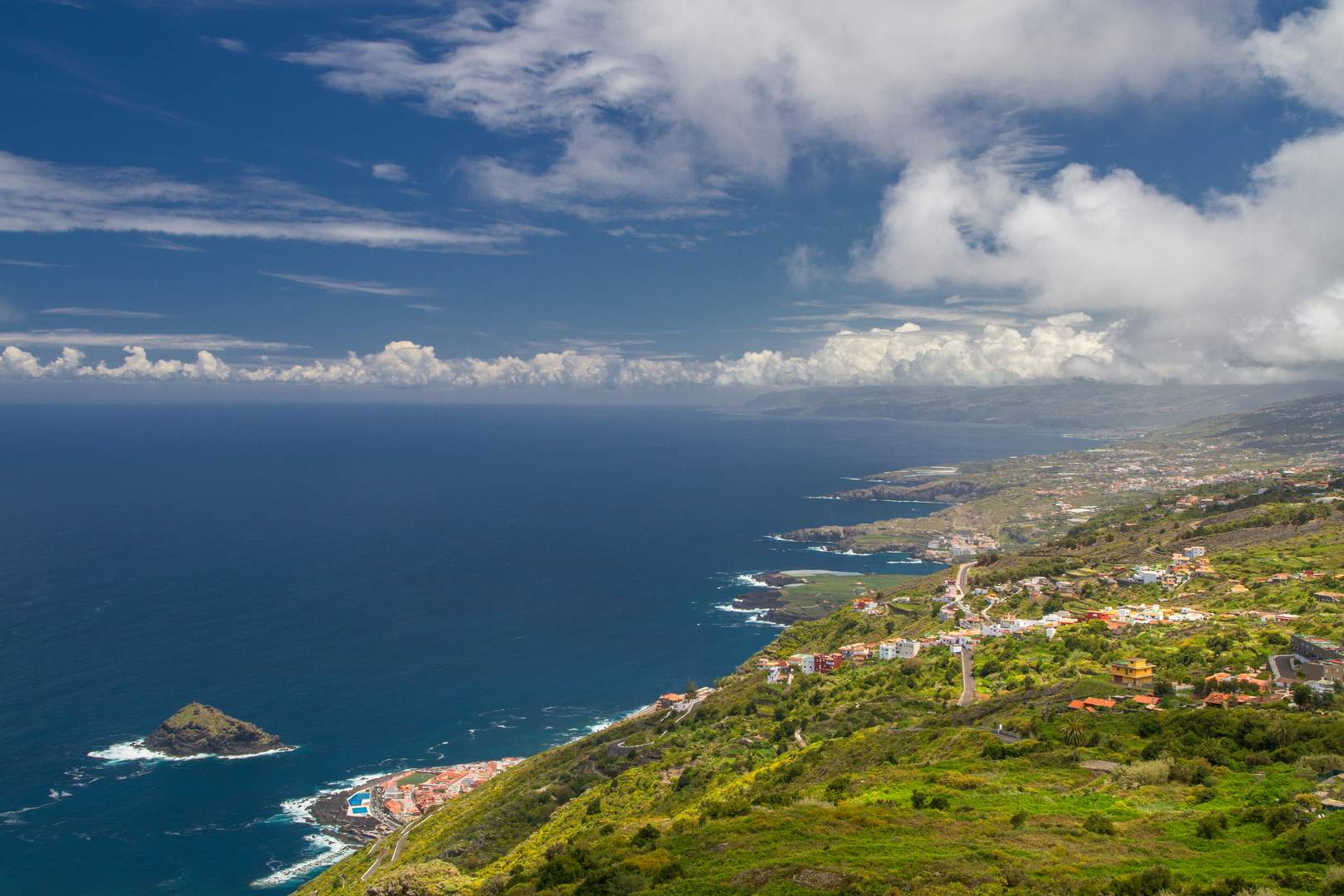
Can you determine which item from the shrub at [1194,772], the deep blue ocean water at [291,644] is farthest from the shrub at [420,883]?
the deep blue ocean water at [291,644]

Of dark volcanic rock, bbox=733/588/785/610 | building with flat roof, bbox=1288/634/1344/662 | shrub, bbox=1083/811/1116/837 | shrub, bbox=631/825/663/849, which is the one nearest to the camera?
shrub, bbox=1083/811/1116/837

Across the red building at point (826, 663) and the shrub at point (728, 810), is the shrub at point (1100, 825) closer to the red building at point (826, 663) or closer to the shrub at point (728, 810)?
the shrub at point (728, 810)

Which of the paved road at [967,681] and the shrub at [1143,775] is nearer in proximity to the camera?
the shrub at [1143,775]

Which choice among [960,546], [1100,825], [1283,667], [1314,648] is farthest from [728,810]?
Result: [960,546]

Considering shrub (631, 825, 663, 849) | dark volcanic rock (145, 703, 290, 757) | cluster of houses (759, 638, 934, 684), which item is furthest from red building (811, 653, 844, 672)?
dark volcanic rock (145, 703, 290, 757)

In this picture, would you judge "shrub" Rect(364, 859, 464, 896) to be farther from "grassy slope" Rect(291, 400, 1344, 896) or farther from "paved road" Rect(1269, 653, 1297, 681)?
"paved road" Rect(1269, 653, 1297, 681)

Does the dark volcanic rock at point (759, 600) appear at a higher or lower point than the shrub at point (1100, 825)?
lower

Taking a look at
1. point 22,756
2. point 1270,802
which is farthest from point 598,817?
point 22,756
